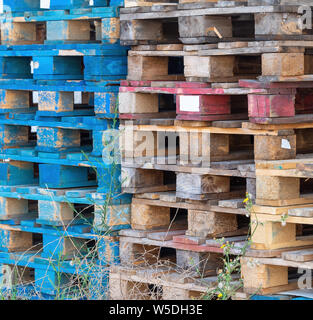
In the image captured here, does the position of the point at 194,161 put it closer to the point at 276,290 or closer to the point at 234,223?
the point at 234,223

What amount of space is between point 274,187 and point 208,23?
3.85ft

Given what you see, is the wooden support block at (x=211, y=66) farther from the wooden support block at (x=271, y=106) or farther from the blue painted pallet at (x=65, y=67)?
the blue painted pallet at (x=65, y=67)

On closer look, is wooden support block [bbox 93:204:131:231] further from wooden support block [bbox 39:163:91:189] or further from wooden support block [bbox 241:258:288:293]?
wooden support block [bbox 241:258:288:293]

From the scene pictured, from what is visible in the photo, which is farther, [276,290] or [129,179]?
[129,179]

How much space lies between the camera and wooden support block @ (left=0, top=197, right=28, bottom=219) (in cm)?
728

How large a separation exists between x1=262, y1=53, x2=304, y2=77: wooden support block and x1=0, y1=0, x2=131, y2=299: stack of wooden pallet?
4.26ft

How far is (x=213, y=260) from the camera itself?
638 cm

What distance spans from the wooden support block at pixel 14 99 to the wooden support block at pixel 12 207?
0.73 metres

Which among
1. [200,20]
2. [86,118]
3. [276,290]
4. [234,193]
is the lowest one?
[276,290]

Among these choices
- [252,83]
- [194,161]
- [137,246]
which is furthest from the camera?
[137,246]

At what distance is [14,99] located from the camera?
7332 mm

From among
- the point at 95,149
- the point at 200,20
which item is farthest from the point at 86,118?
the point at 200,20

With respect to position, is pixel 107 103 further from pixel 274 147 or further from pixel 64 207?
pixel 274 147

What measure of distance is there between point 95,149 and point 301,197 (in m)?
1.61
